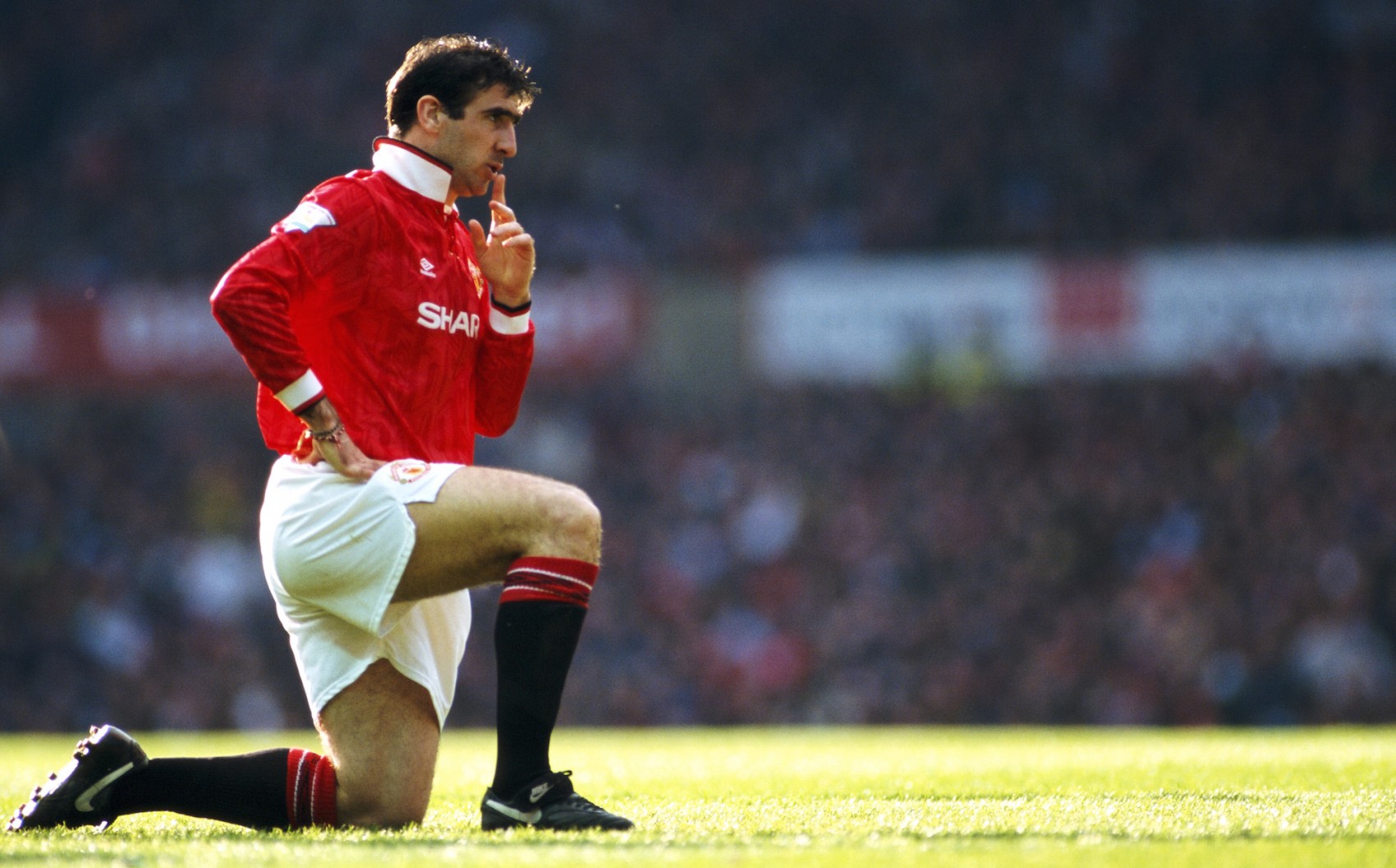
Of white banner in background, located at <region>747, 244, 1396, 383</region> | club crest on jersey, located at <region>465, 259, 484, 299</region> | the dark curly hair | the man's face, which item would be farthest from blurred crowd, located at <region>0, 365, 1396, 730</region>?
the dark curly hair

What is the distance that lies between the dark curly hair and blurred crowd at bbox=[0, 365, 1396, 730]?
11.3 metres

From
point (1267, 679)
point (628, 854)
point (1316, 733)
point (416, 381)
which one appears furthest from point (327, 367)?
point (1267, 679)

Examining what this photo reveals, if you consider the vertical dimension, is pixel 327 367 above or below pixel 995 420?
above

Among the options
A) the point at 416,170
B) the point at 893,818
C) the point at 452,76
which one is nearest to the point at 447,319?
the point at 416,170

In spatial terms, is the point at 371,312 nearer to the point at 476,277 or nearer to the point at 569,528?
the point at 476,277

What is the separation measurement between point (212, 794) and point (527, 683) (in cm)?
99

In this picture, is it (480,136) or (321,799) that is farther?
(480,136)

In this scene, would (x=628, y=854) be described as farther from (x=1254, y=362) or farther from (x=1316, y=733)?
(x=1254, y=362)

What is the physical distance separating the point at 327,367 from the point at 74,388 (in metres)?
15.0

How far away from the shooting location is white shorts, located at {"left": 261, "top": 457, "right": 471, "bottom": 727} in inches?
162

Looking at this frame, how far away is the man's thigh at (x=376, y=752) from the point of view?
4.35 meters

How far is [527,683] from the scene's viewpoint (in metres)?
4.03

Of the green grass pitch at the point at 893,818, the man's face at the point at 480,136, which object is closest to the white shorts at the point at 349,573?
the green grass pitch at the point at 893,818

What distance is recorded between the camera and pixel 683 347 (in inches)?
696
